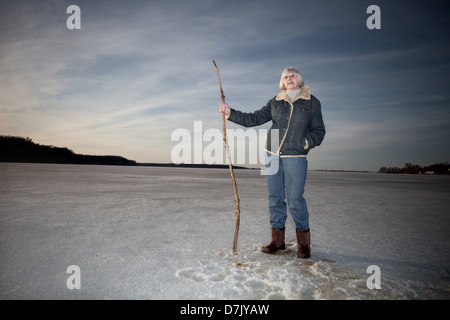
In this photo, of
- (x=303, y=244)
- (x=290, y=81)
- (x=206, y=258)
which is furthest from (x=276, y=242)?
(x=290, y=81)

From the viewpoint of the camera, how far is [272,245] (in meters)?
2.39

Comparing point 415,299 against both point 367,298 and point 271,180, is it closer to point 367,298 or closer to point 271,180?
point 367,298

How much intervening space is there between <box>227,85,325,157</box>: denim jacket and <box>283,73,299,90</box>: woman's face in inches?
3.0

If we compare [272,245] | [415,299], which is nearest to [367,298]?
[415,299]

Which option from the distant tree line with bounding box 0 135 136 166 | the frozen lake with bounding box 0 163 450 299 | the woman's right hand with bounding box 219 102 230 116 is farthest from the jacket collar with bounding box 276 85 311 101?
the distant tree line with bounding box 0 135 136 166

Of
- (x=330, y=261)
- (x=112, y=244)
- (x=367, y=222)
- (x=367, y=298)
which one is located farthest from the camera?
(x=367, y=222)

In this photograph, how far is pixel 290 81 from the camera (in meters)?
2.38

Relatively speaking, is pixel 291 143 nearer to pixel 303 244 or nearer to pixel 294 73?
pixel 294 73

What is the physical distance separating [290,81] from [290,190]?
3.71 feet

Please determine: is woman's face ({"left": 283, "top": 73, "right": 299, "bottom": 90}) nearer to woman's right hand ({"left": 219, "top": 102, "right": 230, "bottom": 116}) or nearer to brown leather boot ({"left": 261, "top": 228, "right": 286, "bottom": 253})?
woman's right hand ({"left": 219, "top": 102, "right": 230, "bottom": 116})

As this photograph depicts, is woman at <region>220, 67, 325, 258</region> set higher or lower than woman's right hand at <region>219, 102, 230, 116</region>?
lower

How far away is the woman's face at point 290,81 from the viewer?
2377mm

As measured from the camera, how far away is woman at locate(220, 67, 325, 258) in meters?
2.27
